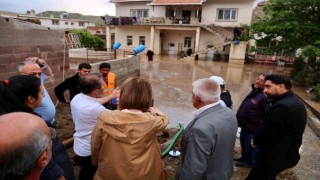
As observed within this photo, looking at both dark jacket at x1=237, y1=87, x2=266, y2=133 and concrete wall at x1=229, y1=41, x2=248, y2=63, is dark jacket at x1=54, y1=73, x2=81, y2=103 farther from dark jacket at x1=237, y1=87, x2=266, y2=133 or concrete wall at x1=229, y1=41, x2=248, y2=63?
concrete wall at x1=229, y1=41, x2=248, y2=63

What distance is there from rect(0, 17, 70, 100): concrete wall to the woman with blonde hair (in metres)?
3.91

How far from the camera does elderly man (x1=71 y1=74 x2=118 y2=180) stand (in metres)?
2.27

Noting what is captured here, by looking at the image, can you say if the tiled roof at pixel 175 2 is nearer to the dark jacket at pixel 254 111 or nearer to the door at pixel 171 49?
the door at pixel 171 49

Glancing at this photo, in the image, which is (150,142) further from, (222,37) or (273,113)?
(222,37)

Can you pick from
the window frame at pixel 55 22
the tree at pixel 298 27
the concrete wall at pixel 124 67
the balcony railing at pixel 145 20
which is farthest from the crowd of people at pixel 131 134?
the window frame at pixel 55 22

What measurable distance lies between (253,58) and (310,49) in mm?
12412

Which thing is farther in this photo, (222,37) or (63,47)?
(222,37)

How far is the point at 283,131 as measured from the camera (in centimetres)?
246

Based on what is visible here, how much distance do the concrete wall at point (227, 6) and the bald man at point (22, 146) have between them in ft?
82.7

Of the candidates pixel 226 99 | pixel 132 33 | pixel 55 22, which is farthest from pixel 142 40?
pixel 226 99

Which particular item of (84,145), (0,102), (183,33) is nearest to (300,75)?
(84,145)

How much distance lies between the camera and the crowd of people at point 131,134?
985 millimetres

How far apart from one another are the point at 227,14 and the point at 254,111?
2324 centimetres

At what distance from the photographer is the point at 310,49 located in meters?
10.5
